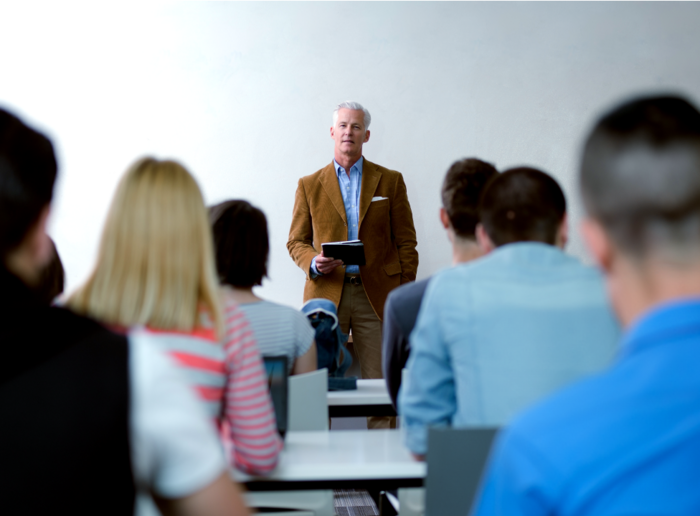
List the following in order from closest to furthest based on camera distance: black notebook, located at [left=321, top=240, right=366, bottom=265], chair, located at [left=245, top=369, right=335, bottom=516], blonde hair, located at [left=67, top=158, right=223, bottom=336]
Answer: blonde hair, located at [left=67, top=158, right=223, bottom=336] → chair, located at [left=245, top=369, right=335, bottom=516] → black notebook, located at [left=321, top=240, right=366, bottom=265]

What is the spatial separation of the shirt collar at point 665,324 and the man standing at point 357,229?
3.17 meters

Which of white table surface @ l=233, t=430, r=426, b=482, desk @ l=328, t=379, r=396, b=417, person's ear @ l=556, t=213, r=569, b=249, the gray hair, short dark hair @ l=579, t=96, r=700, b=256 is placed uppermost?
the gray hair

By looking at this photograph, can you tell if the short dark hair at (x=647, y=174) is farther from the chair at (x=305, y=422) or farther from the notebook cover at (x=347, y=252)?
the notebook cover at (x=347, y=252)

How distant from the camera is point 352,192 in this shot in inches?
159

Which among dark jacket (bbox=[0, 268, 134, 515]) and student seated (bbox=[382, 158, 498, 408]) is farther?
student seated (bbox=[382, 158, 498, 408])

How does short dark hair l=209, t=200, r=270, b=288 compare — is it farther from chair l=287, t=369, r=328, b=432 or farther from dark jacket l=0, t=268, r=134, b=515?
dark jacket l=0, t=268, r=134, b=515

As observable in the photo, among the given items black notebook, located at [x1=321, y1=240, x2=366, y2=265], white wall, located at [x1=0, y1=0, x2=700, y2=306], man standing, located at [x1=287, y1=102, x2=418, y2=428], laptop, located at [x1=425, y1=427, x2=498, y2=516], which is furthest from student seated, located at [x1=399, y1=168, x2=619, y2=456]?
white wall, located at [x1=0, y1=0, x2=700, y2=306]

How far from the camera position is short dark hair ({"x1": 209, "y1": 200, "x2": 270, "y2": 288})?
1906 mm

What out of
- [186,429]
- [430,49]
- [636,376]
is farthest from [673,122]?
[430,49]

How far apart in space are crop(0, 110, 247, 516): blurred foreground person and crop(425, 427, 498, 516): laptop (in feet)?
2.11

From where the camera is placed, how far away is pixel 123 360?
0.64 metres

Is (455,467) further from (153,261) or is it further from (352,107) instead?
(352,107)

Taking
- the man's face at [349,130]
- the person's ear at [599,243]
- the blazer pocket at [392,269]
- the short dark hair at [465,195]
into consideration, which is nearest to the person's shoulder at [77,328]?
the person's ear at [599,243]

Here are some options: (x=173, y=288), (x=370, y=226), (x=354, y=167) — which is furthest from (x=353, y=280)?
(x=173, y=288)
